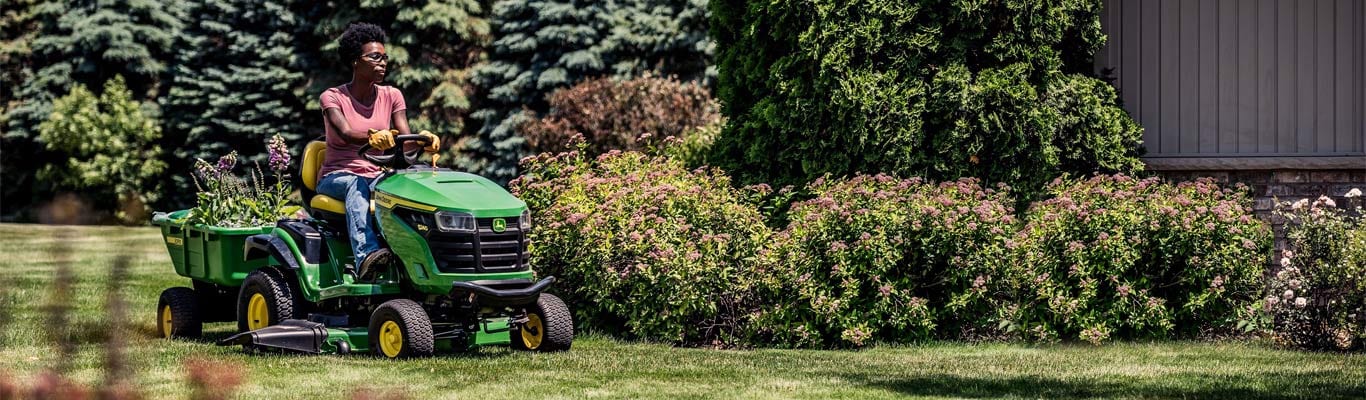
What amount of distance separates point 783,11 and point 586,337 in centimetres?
264

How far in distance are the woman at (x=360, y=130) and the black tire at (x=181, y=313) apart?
117cm

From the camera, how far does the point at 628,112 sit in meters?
20.7

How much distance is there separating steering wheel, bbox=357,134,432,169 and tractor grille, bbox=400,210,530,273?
1.33ft

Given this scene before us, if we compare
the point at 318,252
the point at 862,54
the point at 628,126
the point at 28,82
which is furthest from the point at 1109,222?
the point at 28,82

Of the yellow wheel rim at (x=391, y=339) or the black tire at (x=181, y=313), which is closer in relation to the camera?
the yellow wheel rim at (x=391, y=339)

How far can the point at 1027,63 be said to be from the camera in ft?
31.4

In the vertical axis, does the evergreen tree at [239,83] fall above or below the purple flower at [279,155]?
above

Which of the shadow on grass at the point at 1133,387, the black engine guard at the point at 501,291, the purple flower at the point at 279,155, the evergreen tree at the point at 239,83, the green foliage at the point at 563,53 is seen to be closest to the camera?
the shadow on grass at the point at 1133,387

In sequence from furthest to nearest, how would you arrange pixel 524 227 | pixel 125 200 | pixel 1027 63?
pixel 125 200
pixel 1027 63
pixel 524 227

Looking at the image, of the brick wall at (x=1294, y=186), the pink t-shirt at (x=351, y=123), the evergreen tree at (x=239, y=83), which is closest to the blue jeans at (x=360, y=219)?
the pink t-shirt at (x=351, y=123)

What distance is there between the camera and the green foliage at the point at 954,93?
949 centimetres

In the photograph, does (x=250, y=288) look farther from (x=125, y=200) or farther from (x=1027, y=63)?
(x=125, y=200)

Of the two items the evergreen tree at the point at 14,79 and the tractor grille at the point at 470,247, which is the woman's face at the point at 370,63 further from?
the evergreen tree at the point at 14,79

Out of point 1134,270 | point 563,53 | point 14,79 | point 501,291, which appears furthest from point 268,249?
point 14,79
